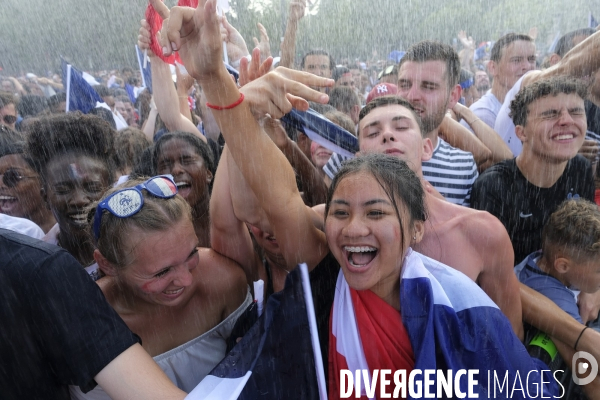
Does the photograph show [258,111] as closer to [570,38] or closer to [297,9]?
[297,9]

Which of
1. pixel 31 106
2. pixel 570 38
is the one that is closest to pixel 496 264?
pixel 570 38

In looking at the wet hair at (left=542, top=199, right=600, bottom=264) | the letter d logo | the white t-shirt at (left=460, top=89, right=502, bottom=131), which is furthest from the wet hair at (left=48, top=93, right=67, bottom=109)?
the letter d logo

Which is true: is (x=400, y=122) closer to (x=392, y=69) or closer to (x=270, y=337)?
(x=270, y=337)

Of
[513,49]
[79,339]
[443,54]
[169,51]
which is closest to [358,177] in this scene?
[169,51]

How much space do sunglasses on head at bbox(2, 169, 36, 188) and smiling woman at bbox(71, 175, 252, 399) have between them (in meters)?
1.13

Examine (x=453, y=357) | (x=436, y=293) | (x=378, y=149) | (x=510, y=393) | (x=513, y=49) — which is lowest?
(x=510, y=393)

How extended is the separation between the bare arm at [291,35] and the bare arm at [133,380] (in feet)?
8.93

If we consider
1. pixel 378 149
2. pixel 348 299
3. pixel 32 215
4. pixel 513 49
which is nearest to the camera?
pixel 348 299

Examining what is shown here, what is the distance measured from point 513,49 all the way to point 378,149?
Answer: 3105 millimetres

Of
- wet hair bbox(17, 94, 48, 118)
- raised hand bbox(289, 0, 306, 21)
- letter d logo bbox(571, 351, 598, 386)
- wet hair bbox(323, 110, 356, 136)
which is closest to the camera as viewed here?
letter d logo bbox(571, 351, 598, 386)

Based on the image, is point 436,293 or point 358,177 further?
point 358,177

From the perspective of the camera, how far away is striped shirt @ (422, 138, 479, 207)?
2.64 m

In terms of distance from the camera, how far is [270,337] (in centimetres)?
158

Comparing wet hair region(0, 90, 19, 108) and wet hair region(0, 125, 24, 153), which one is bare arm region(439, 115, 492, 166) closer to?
wet hair region(0, 125, 24, 153)
